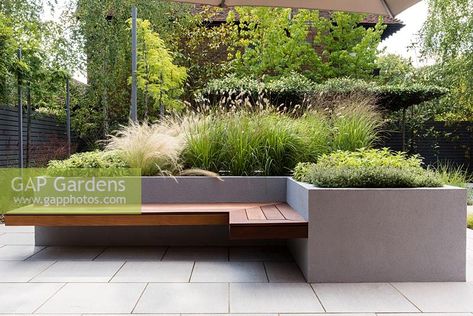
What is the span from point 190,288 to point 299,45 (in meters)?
10.9

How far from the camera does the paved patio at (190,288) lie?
104 inches

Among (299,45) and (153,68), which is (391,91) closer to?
(299,45)

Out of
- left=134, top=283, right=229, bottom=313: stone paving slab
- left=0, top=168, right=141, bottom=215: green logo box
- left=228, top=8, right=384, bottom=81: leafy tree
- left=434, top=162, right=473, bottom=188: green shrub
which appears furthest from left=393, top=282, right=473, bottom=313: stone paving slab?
left=228, top=8, right=384, bottom=81: leafy tree

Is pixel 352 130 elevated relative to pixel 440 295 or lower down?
elevated

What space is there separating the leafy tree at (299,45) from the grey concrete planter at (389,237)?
9.52m

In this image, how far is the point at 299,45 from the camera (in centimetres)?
1280

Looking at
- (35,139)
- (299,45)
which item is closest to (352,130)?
(35,139)

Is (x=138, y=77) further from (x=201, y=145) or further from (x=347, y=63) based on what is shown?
(x=347, y=63)

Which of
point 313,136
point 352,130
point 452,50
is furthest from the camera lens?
point 452,50

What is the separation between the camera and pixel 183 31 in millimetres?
12227

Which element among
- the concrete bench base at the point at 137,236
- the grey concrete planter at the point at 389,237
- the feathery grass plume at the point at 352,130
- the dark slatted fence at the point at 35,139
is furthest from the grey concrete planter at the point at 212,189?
the dark slatted fence at the point at 35,139

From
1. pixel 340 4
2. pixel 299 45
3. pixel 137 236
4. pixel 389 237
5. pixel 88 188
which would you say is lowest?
pixel 137 236

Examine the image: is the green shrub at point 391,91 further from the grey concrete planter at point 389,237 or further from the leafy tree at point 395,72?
the grey concrete planter at point 389,237

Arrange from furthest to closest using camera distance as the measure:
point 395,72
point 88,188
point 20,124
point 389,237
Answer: point 395,72, point 20,124, point 88,188, point 389,237
